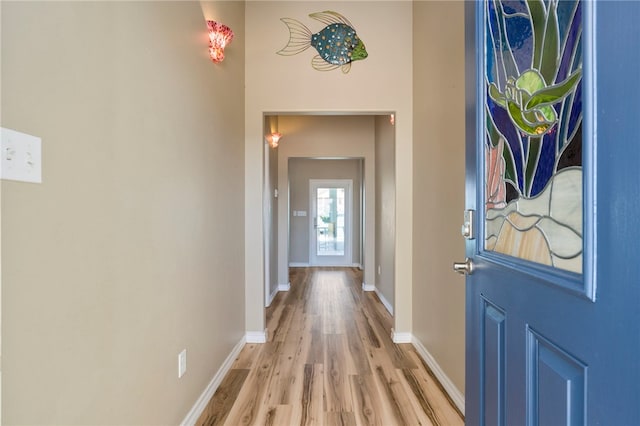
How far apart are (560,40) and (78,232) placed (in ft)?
4.35

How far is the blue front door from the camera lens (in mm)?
529

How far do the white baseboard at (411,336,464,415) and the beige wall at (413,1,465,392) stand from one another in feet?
0.12

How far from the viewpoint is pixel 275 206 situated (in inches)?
188

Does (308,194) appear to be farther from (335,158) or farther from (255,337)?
(255,337)

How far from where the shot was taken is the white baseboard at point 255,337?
2.90 metres

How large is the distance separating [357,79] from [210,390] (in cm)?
266

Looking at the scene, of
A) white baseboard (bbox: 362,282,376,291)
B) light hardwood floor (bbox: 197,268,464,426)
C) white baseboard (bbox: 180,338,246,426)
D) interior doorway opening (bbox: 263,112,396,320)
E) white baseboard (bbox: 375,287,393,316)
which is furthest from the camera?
white baseboard (bbox: 362,282,376,291)

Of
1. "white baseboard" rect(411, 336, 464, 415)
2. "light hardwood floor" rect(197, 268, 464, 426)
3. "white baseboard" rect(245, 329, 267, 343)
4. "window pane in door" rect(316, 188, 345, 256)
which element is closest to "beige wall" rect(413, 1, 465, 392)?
"white baseboard" rect(411, 336, 464, 415)

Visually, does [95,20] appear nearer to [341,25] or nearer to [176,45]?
[176,45]

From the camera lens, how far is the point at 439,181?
7.41ft

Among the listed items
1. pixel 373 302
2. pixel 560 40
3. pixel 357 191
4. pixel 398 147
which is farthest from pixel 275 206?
pixel 560 40

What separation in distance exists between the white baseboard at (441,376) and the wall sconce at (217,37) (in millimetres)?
2528

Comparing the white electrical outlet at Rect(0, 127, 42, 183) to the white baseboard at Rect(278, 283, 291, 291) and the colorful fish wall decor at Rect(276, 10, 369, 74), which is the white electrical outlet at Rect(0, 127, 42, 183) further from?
the white baseboard at Rect(278, 283, 291, 291)

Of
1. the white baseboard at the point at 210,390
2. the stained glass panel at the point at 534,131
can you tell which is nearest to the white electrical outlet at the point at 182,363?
the white baseboard at the point at 210,390
